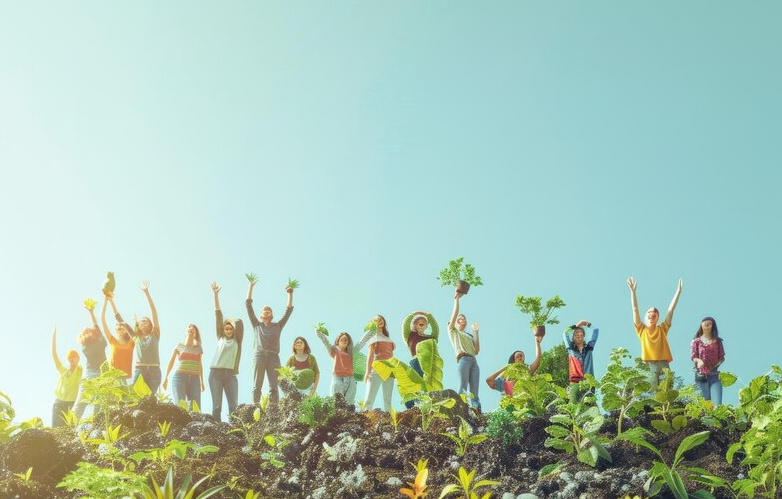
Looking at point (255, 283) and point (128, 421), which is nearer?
point (128, 421)

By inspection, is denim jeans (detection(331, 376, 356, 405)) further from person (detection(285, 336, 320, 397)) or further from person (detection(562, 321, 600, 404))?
person (detection(562, 321, 600, 404))

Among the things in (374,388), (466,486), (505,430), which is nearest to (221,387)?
(374,388)

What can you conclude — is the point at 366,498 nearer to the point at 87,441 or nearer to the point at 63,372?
the point at 87,441

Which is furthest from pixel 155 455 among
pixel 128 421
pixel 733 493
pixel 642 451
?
pixel 733 493

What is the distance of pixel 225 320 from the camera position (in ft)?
46.6

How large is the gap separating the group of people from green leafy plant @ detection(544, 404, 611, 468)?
3.77 metres

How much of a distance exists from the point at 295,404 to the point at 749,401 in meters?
5.64

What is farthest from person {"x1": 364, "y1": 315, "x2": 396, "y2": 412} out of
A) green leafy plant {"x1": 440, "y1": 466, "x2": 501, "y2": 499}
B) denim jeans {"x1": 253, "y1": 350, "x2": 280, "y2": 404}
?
green leafy plant {"x1": 440, "y1": 466, "x2": 501, "y2": 499}

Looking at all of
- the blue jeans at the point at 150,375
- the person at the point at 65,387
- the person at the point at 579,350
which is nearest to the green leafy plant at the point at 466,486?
the person at the point at 579,350

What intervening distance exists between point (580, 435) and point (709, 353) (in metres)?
5.58

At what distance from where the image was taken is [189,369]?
1384 cm

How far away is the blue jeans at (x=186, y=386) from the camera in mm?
13805

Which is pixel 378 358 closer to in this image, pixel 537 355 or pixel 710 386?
pixel 537 355

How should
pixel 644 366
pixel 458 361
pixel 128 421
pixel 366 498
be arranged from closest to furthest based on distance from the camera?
pixel 366 498, pixel 644 366, pixel 128 421, pixel 458 361
